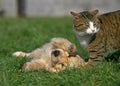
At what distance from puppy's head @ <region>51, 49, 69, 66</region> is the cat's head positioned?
486 millimetres

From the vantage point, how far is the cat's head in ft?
20.4

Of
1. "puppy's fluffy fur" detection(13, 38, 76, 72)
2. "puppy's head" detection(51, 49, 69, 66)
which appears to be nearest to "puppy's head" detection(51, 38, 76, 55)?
"puppy's fluffy fur" detection(13, 38, 76, 72)

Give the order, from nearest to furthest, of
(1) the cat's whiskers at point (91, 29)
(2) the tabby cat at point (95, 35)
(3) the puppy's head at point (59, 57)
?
1. (3) the puppy's head at point (59, 57)
2. (1) the cat's whiskers at point (91, 29)
3. (2) the tabby cat at point (95, 35)

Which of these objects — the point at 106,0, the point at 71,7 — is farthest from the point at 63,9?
the point at 106,0

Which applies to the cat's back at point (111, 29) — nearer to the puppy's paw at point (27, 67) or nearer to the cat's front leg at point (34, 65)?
the cat's front leg at point (34, 65)

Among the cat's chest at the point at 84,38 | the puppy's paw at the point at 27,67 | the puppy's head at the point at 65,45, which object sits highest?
the cat's chest at the point at 84,38

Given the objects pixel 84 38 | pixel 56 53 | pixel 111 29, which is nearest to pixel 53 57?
pixel 56 53

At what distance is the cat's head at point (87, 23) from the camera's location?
6224 millimetres

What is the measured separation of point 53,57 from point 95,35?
0.76m

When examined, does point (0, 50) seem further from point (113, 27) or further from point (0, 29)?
point (0, 29)

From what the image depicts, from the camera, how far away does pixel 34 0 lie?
62.2ft

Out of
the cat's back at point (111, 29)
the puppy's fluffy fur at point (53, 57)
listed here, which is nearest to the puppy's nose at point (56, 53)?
the puppy's fluffy fur at point (53, 57)

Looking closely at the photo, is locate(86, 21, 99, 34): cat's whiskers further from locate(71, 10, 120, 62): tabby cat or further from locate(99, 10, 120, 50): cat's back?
locate(99, 10, 120, 50): cat's back

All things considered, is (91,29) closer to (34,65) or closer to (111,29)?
(111,29)
